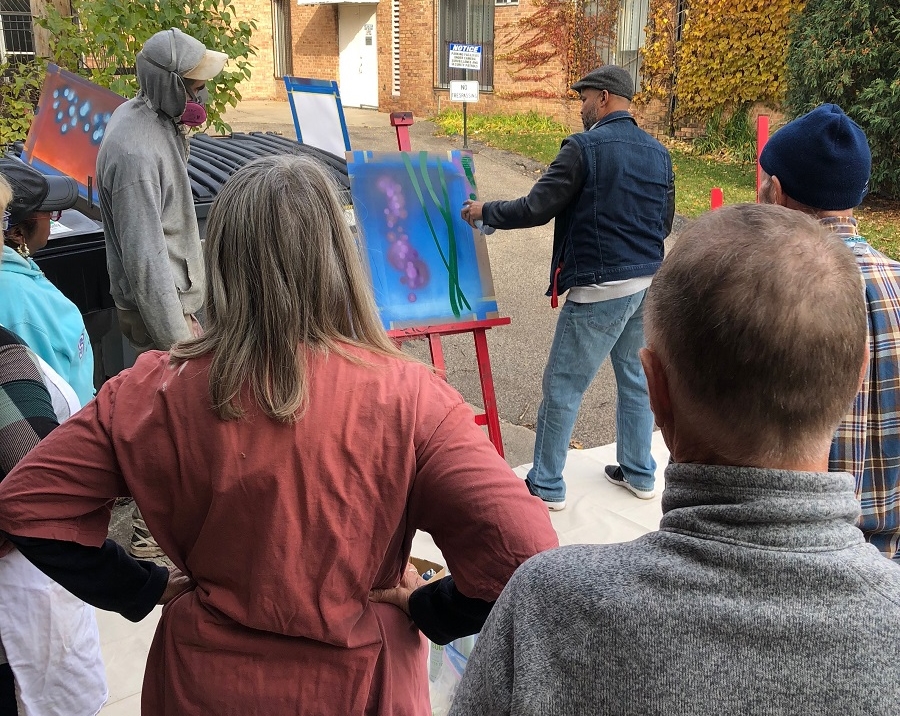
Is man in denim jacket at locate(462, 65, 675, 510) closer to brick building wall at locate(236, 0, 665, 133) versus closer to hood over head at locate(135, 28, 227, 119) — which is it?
hood over head at locate(135, 28, 227, 119)

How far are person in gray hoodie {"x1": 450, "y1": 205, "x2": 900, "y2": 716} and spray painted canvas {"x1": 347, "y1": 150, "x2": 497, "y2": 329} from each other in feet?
8.88

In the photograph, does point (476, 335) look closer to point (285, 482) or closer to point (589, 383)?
point (589, 383)

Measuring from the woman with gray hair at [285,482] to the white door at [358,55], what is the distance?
57.0 ft

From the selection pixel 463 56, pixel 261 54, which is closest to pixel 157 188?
pixel 463 56

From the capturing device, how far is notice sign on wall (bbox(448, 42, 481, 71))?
7.94 metres

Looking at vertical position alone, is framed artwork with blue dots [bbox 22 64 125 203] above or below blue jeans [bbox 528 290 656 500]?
above

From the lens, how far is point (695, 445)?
85 centimetres

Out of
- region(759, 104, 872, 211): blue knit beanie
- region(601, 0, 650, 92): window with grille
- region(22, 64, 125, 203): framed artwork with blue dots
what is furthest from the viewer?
region(601, 0, 650, 92): window with grille

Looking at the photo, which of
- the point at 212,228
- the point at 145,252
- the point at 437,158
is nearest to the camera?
the point at 212,228

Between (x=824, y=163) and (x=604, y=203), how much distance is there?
1.45 meters

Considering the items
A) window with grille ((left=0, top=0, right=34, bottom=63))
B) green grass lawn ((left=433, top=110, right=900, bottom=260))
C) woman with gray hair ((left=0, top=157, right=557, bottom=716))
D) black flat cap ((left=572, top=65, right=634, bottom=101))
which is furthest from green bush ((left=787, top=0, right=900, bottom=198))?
window with grille ((left=0, top=0, right=34, bottom=63))

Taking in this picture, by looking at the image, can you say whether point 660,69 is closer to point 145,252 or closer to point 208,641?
point 145,252

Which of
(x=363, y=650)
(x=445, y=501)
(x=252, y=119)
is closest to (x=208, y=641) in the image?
(x=363, y=650)

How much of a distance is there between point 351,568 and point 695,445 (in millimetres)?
658
